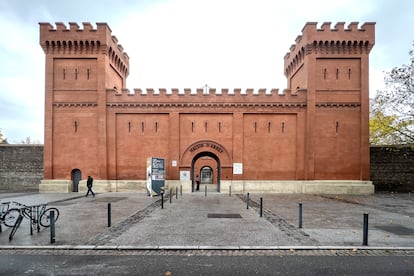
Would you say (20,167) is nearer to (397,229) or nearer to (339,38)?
(397,229)

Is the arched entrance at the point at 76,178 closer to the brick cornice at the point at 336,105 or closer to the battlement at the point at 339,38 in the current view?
the brick cornice at the point at 336,105

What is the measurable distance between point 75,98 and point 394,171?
1166 inches

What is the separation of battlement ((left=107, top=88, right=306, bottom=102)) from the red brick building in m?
0.09

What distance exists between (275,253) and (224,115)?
18.3 m

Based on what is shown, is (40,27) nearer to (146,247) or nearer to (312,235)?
(146,247)

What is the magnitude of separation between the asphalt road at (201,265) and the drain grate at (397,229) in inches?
113

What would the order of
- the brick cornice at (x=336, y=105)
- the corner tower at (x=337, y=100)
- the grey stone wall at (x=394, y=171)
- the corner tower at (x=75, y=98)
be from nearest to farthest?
the corner tower at (x=337, y=100)
the brick cornice at (x=336, y=105)
the corner tower at (x=75, y=98)
the grey stone wall at (x=394, y=171)

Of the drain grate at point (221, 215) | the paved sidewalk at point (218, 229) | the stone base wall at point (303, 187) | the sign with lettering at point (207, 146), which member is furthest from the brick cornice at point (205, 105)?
the drain grate at point (221, 215)

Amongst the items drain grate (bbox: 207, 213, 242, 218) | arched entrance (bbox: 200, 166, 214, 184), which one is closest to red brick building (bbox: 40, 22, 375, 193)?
drain grate (bbox: 207, 213, 242, 218)

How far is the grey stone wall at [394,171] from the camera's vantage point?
25891mm

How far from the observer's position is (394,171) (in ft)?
85.3

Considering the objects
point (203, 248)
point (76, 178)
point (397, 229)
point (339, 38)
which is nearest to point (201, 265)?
point (203, 248)

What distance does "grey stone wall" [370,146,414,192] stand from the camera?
2589 cm

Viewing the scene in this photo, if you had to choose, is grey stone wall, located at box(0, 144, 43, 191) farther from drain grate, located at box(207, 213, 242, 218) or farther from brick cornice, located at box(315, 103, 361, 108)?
brick cornice, located at box(315, 103, 361, 108)
